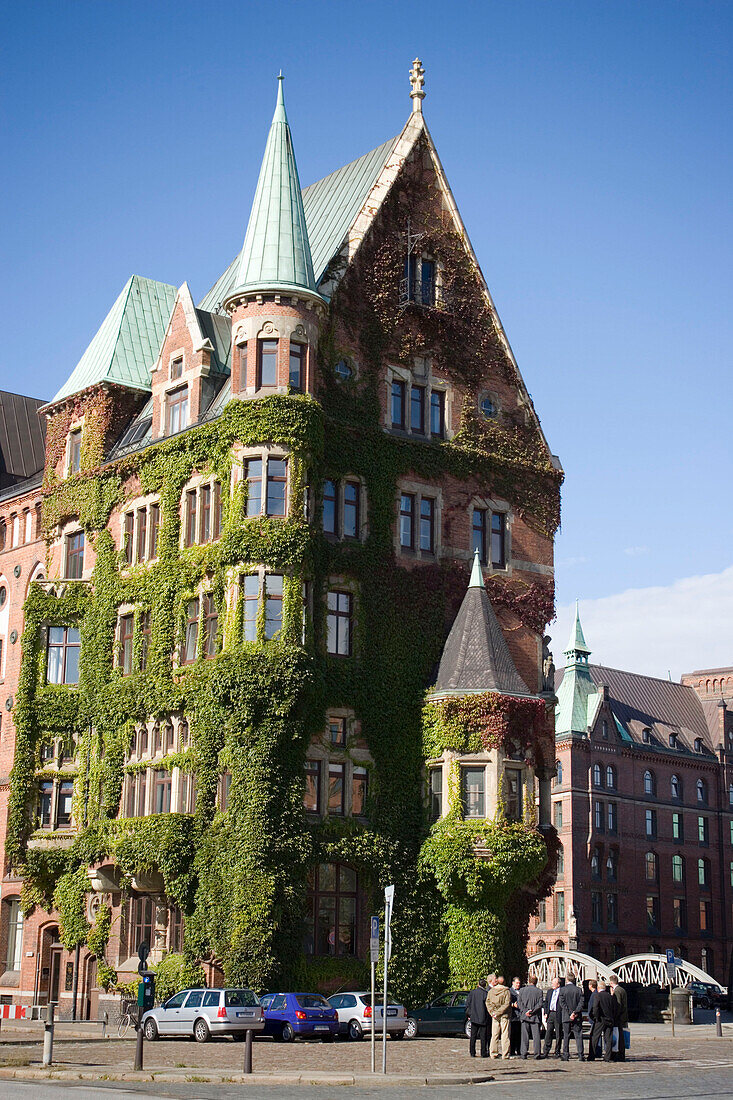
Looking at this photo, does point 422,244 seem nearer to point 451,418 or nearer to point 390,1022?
point 451,418

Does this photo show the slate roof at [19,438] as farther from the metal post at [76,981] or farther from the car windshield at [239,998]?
the car windshield at [239,998]

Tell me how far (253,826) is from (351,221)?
76.7 feet

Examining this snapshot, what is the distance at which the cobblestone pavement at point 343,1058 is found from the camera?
29859 millimetres

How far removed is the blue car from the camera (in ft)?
128

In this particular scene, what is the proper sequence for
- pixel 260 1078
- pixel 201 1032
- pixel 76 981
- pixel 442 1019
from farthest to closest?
pixel 76 981, pixel 442 1019, pixel 201 1032, pixel 260 1078

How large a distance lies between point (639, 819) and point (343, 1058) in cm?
6626

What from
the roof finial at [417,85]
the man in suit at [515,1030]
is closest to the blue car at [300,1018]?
the man in suit at [515,1030]

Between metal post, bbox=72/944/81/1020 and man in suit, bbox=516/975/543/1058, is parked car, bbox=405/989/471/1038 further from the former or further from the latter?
metal post, bbox=72/944/81/1020

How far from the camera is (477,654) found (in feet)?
Answer: 164

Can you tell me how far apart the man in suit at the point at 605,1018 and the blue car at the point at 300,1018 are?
8.55 meters

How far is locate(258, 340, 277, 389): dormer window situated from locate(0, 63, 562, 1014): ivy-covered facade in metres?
0.11

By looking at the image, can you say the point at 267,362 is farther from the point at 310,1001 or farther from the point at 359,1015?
the point at 359,1015

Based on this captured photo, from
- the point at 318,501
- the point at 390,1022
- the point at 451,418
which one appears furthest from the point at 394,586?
the point at 390,1022

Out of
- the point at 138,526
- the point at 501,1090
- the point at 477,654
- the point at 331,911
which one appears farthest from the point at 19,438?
the point at 501,1090
